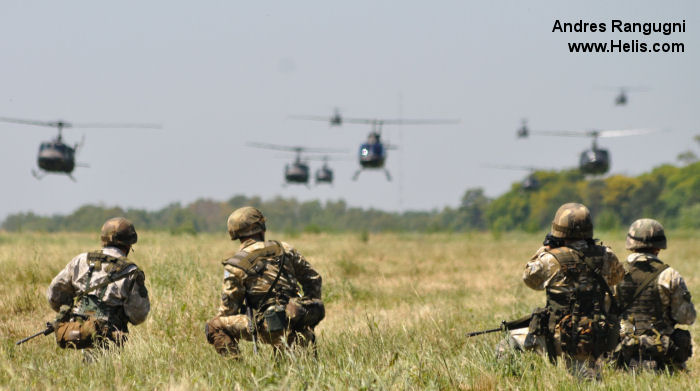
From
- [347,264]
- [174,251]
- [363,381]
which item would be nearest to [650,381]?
[363,381]

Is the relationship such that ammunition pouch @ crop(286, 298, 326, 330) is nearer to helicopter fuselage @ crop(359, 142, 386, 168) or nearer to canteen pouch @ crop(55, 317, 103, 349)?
canteen pouch @ crop(55, 317, 103, 349)

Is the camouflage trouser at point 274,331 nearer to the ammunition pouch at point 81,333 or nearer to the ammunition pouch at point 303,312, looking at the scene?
the ammunition pouch at point 303,312

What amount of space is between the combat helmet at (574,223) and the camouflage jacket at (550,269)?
10 cm

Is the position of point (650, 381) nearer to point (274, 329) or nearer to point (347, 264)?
point (274, 329)

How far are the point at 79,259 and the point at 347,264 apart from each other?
1033 cm

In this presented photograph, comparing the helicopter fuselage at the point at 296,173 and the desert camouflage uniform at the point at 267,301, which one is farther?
the helicopter fuselage at the point at 296,173

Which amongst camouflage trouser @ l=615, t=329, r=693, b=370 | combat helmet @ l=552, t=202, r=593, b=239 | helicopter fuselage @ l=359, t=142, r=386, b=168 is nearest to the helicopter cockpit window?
helicopter fuselage @ l=359, t=142, r=386, b=168

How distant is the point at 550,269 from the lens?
241 inches

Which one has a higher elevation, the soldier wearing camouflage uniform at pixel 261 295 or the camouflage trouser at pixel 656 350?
the soldier wearing camouflage uniform at pixel 261 295

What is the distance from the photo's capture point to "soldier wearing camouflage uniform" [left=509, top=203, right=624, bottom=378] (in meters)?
6.04

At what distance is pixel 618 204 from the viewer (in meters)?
90.7

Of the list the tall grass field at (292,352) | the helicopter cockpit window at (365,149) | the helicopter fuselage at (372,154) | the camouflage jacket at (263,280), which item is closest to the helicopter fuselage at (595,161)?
the helicopter fuselage at (372,154)

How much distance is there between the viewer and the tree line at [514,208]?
84188 mm

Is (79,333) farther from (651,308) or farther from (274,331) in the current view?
(651,308)
